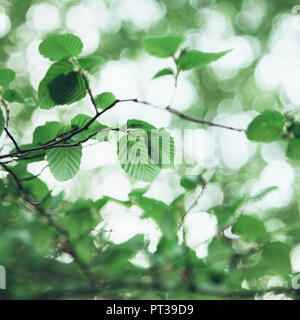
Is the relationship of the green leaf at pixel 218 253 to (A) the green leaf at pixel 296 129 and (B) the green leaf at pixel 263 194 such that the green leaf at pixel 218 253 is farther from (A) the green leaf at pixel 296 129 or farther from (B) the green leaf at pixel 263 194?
(A) the green leaf at pixel 296 129

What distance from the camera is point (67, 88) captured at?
1.58 ft

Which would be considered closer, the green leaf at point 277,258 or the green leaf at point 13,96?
the green leaf at point 277,258

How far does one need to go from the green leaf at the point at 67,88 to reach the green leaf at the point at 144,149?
10 cm

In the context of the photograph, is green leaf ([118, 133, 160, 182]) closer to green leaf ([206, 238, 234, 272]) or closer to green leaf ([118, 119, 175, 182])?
green leaf ([118, 119, 175, 182])

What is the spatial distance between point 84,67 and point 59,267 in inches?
13.2

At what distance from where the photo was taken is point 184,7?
496cm

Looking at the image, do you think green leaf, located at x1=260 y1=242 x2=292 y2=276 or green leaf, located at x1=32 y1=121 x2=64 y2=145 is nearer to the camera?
green leaf, located at x1=260 y1=242 x2=292 y2=276

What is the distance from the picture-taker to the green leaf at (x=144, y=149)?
0.48 metres

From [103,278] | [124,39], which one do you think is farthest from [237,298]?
[124,39]

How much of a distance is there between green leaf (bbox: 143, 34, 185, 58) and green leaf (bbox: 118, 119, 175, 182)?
0.12 meters

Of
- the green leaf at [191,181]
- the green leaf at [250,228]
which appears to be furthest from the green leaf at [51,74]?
the green leaf at [250,228]

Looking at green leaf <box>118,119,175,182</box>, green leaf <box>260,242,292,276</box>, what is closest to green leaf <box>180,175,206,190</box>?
green leaf <box>118,119,175,182</box>

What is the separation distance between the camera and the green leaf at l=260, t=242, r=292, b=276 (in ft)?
1.39
